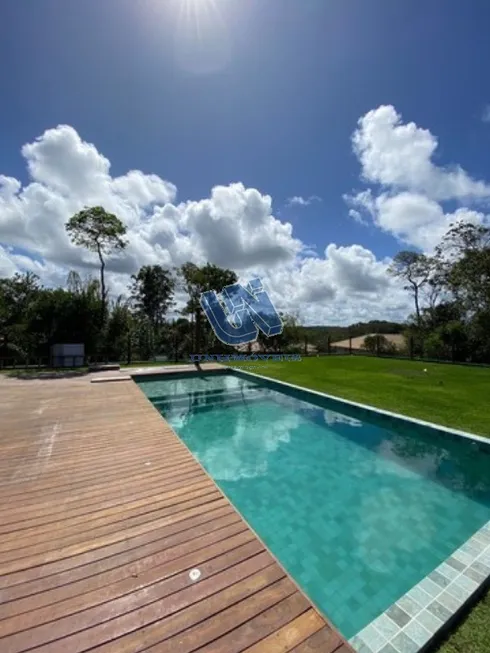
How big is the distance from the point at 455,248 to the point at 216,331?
14204mm

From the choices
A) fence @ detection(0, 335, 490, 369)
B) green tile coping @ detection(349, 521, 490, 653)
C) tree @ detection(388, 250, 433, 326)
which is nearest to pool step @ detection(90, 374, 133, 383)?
fence @ detection(0, 335, 490, 369)

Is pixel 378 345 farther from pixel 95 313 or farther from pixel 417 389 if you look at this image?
pixel 95 313

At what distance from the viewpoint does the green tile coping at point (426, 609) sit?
1540 mm

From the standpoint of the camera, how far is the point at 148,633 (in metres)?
1.41

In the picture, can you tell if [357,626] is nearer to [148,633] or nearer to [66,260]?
[148,633]

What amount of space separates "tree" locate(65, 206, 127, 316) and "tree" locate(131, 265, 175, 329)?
410 inches

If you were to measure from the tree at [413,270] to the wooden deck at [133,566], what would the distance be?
21292 millimetres

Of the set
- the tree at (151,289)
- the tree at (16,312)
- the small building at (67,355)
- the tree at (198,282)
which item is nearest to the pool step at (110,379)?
the small building at (67,355)

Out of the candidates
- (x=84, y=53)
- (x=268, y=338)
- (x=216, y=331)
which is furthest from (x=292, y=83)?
(x=268, y=338)

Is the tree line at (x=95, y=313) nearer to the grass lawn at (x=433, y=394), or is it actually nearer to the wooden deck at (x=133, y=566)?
the grass lawn at (x=433, y=394)
